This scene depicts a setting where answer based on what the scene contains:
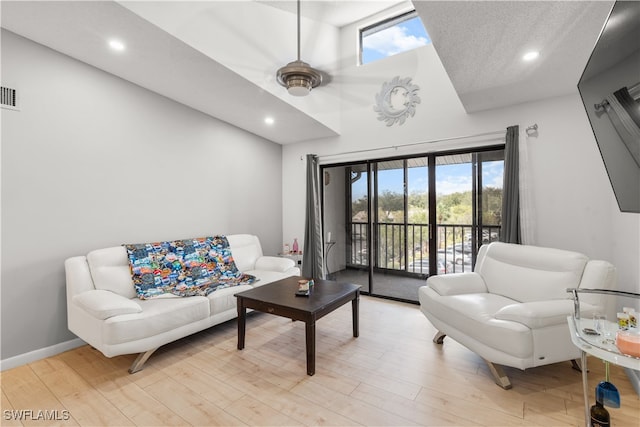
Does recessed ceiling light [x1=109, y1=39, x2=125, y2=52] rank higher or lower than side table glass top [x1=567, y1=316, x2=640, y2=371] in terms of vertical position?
higher

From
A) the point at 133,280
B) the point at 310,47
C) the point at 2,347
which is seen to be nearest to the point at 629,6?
the point at 310,47

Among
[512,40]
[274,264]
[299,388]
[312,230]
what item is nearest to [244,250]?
[274,264]

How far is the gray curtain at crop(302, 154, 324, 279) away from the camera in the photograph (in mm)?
4488

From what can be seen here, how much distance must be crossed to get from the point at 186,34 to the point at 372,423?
2.94m

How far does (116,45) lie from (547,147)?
407 cm

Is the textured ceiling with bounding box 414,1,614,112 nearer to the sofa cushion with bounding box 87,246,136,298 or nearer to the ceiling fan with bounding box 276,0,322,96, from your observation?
the ceiling fan with bounding box 276,0,322,96

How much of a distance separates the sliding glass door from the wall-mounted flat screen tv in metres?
2.00

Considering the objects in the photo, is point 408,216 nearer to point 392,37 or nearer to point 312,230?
point 312,230

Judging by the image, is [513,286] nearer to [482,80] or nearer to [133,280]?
[482,80]

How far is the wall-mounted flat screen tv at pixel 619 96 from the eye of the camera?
1.05 metres

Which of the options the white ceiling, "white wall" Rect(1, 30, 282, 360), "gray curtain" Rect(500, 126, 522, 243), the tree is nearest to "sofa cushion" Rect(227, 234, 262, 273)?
"white wall" Rect(1, 30, 282, 360)

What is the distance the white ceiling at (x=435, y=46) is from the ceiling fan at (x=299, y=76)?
61 centimetres

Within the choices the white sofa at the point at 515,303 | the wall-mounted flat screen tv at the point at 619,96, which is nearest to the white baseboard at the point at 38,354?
the white sofa at the point at 515,303

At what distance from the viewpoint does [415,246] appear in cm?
402
